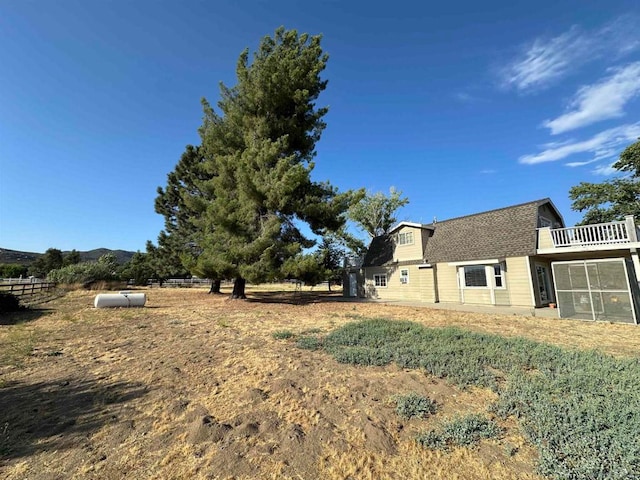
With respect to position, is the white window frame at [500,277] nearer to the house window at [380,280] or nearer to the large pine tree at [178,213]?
the house window at [380,280]

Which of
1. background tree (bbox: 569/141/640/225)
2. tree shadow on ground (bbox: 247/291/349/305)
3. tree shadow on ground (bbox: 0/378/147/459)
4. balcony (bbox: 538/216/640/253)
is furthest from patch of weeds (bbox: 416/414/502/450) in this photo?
background tree (bbox: 569/141/640/225)

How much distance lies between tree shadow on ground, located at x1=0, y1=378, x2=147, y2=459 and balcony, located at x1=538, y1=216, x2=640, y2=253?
1647cm

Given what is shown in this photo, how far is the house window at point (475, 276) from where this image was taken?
630 inches

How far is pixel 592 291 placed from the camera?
11141mm

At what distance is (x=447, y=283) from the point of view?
17500mm

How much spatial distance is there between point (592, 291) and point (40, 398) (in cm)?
1592

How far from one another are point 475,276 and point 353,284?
9.66 m

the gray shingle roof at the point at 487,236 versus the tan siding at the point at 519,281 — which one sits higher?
the gray shingle roof at the point at 487,236

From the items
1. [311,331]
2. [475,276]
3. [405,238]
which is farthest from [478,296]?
[311,331]

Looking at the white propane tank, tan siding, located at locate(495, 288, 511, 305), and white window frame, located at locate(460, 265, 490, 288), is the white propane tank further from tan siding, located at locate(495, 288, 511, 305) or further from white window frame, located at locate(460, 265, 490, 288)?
tan siding, located at locate(495, 288, 511, 305)

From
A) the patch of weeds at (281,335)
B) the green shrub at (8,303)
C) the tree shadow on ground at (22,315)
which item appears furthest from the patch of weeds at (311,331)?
the green shrub at (8,303)

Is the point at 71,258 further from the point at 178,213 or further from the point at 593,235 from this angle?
the point at 593,235

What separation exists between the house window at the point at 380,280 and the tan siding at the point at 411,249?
1.68 meters

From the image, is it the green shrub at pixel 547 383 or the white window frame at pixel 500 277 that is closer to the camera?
the green shrub at pixel 547 383
